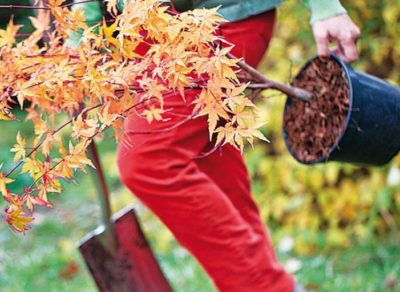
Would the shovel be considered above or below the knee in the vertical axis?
below

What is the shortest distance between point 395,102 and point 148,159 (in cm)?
62

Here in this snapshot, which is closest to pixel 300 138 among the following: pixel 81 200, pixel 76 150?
pixel 76 150

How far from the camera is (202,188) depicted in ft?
6.53

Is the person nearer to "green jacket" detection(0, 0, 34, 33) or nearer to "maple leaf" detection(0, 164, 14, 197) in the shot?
"maple leaf" detection(0, 164, 14, 197)

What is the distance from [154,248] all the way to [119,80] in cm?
215

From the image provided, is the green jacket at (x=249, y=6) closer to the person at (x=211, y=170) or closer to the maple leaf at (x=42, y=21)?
the person at (x=211, y=170)

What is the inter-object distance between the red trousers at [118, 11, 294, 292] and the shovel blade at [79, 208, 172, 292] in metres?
0.29

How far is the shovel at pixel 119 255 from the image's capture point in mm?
2283

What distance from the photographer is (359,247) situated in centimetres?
313

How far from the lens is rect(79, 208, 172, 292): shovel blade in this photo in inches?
89.8

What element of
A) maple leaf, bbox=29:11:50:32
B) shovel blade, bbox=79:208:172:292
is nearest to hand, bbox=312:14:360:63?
maple leaf, bbox=29:11:50:32

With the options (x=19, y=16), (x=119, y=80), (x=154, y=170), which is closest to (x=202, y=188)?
(x=154, y=170)

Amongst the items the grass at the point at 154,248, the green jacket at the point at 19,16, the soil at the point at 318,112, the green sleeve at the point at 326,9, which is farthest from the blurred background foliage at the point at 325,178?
the green jacket at the point at 19,16

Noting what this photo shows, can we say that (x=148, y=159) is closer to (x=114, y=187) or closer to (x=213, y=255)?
(x=213, y=255)
